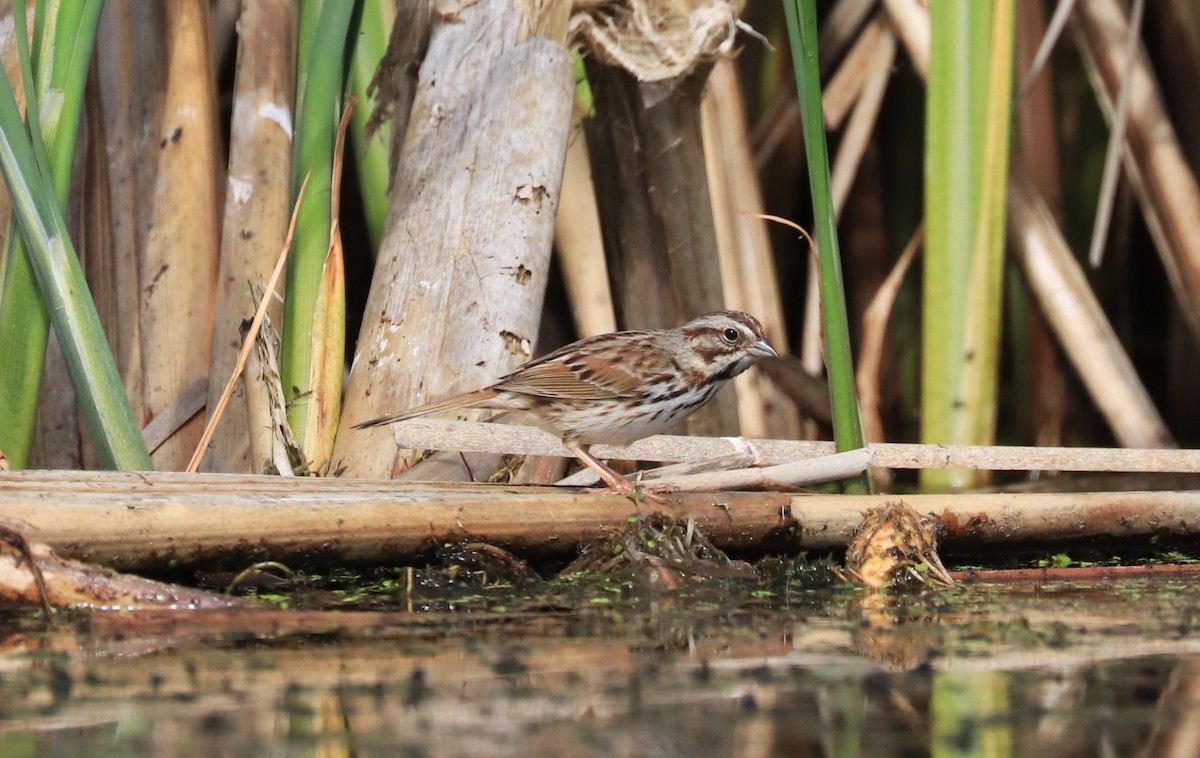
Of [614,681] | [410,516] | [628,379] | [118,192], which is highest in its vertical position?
[118,192]

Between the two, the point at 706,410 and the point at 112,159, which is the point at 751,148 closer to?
the point at 706,410

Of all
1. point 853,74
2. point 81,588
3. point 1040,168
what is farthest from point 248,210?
point 1040,168

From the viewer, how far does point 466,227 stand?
4.58 m

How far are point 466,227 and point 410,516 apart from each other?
142cm

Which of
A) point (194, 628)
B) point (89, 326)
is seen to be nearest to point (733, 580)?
point (194, 628)

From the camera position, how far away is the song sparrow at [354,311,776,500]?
457 centimetres

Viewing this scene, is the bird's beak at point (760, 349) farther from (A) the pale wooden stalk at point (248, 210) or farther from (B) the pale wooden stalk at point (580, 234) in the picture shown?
(A) the pale wooden stalk at point (248, 210)

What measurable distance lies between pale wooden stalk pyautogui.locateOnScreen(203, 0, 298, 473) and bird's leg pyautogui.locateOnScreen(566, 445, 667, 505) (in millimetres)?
1083

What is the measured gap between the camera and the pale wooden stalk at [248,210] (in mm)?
4723

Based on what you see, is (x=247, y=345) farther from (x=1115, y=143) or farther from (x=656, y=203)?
(x=1115, y=143)

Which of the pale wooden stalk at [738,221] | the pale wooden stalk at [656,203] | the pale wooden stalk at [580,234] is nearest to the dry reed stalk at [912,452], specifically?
the pale wooden stalk at [580,234]

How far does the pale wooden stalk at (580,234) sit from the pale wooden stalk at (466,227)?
0.65 meters

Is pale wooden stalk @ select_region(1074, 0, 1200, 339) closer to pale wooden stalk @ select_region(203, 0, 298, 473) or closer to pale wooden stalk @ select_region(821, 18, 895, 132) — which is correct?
pale wooden stalk @ select_region(821, 18, 895, 132)

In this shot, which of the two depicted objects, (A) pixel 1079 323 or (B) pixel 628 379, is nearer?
(B) pixel 628 379
